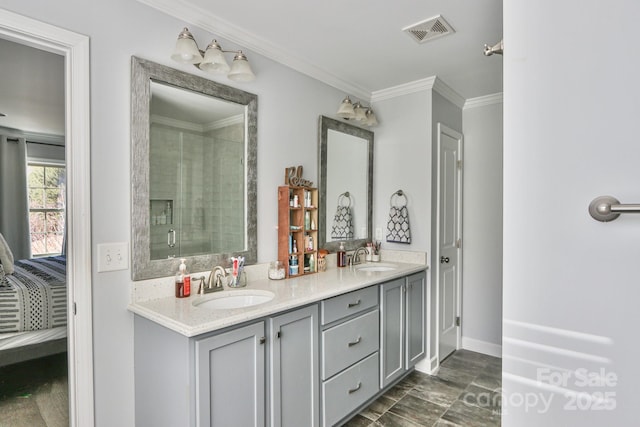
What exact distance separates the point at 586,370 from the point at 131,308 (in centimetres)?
172

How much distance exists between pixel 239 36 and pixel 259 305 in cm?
161

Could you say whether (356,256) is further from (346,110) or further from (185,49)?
(185,49)

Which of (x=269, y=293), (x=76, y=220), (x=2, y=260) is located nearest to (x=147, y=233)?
(x=76, y=220)

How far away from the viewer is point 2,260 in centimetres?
271

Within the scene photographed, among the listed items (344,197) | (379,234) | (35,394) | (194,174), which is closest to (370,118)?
(344,197)

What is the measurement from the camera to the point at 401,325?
8.45 feet

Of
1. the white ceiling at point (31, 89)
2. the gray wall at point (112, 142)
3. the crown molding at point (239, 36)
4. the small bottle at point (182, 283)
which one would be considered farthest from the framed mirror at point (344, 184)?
the white ceiling at point (31, 89)

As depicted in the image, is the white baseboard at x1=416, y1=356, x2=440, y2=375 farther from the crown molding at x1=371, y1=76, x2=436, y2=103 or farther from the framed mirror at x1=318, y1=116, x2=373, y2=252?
the crown molding at x1=371, y1=76, x2=436, y2=103

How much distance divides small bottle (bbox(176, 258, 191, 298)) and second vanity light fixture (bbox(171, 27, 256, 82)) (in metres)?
1.06

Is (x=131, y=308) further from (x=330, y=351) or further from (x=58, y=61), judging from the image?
(x=58, y=61)

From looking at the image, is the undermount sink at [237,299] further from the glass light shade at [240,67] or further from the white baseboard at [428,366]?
the white baseboard at [428,366]

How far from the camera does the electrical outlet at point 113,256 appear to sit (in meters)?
1.56

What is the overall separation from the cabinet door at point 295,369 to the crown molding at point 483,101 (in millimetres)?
2700

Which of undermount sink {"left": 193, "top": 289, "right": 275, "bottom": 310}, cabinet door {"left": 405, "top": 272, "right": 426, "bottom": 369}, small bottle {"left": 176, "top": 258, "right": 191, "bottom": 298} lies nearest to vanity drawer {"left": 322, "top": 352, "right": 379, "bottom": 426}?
cabinet door {"left": 405, "top": 272, "right": 426, "bottom": 369}
